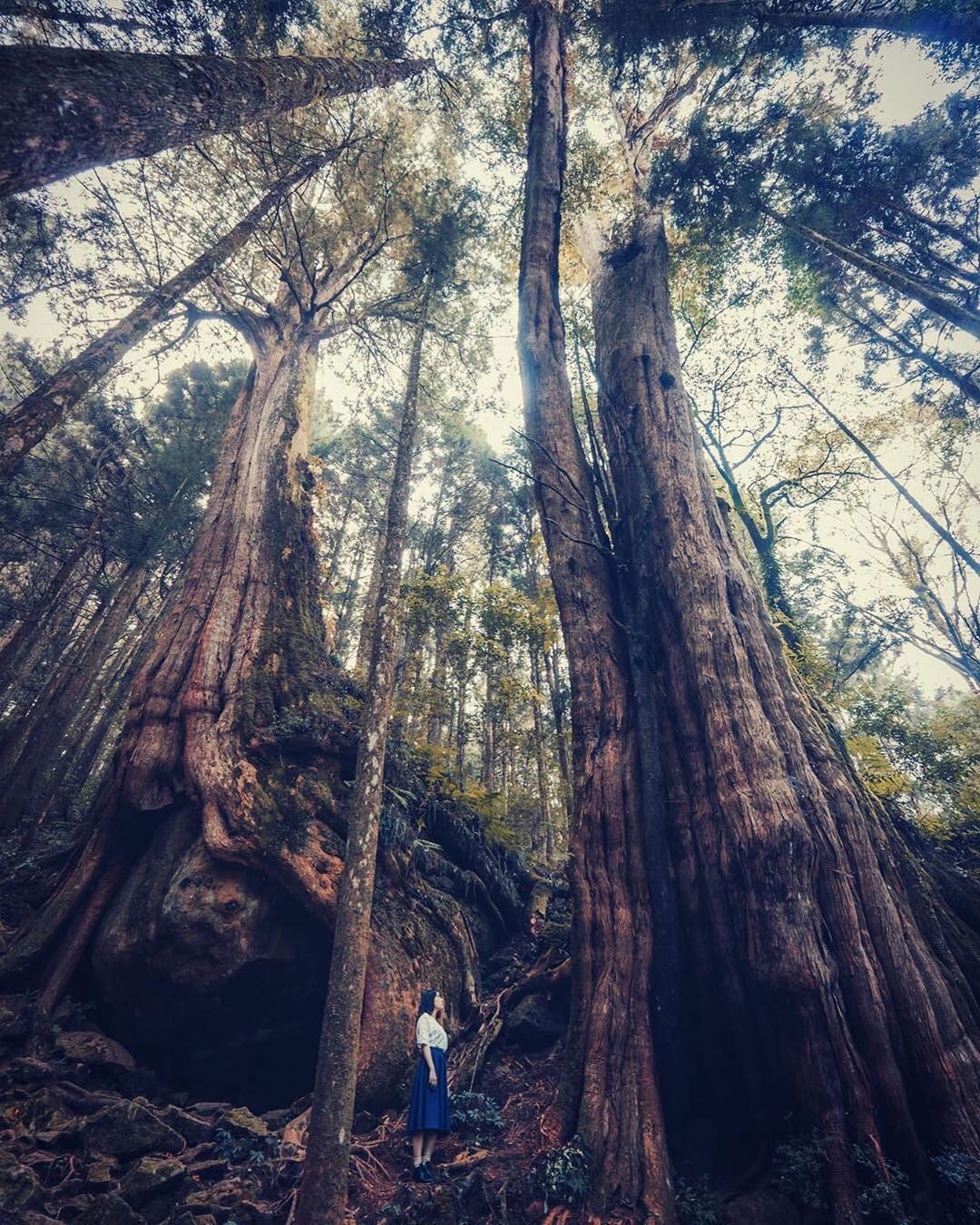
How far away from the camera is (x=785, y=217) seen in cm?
1095

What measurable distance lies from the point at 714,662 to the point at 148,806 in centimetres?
661

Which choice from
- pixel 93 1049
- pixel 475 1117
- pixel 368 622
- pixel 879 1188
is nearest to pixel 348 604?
pixel 368 622

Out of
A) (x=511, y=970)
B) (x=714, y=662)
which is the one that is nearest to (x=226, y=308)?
(x=714, y=662)

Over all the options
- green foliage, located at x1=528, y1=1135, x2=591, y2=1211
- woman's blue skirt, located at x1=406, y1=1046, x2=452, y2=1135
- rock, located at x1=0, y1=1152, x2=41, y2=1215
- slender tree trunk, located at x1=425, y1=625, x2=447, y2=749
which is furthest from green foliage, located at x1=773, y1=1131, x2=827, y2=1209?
slender tree trunk, located at x1=425, y1=625, x2=447, y2=749

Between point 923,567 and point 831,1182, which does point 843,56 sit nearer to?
point 923,567

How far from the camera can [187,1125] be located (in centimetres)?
479

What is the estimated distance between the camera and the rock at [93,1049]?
5055 millimetres

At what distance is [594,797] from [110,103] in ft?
22.2

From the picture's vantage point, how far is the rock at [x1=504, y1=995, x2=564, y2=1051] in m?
6.12

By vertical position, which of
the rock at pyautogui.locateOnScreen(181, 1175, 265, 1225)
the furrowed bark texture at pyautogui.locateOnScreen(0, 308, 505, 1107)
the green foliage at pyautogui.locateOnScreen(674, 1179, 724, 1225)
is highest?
the furrowed bark texture at pyautogui.locateOnScreen(0, 308, 505, 1107)

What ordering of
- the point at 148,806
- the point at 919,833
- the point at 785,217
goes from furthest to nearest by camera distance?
1. the point at 785,217
2. the point at 148,806
3. the point at 919,833

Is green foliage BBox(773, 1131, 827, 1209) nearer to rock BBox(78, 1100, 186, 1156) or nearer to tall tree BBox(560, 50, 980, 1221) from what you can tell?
tall tree BBox(560, 50, 980, 1221)

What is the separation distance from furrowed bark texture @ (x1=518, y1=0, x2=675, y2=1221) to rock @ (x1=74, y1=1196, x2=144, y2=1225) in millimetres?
3095

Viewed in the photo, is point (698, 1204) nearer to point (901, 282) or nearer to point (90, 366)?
point (90, 366)
